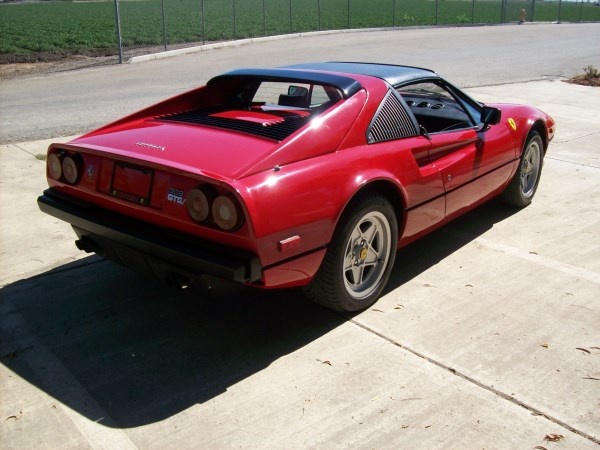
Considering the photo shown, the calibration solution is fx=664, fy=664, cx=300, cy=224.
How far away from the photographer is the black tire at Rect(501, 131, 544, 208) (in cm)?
561

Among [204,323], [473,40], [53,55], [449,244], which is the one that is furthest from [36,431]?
[473,40]

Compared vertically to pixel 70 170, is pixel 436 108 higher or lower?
higher

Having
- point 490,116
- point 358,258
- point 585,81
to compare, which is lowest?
point 358,258

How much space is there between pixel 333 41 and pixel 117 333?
74.0 ft

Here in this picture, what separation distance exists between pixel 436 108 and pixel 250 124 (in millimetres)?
1859

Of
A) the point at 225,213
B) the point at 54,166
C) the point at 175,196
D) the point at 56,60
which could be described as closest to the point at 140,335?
the point at 175,196

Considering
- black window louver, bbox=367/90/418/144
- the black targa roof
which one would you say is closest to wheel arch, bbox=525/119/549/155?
the black targa roof

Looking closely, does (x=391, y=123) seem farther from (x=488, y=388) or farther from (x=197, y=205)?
(x=488, y=388)

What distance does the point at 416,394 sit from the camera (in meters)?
3.18

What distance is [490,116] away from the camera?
4867 millimetres

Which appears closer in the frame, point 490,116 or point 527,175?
point 490,116

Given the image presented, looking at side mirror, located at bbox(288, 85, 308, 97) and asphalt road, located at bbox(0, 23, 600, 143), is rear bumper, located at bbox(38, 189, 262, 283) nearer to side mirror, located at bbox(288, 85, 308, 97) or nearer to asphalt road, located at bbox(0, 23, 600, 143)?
side mirror, located at bbox(288, 85, 308, 97)

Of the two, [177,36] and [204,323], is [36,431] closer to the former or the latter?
[204,323]

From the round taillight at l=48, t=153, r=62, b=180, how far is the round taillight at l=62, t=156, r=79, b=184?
0.05m
